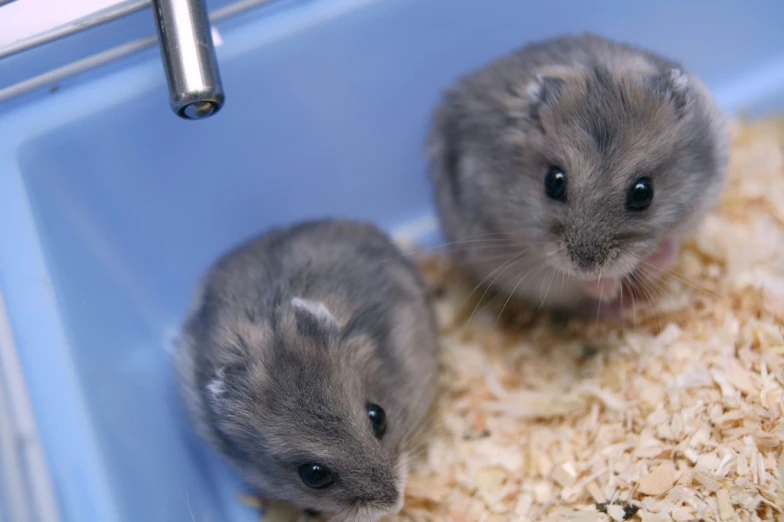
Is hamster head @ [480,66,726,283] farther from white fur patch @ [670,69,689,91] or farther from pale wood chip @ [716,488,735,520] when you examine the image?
pale wood chip @ [716,488,735,520]

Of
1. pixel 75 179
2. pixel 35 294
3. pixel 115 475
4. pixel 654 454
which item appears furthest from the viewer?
pixel 75 179

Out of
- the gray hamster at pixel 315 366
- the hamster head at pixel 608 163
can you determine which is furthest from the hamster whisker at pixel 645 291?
the gray hamster at pixel 315 366

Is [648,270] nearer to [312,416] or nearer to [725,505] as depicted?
[725,505]

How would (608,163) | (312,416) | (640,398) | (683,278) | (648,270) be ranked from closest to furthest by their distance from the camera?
(312,416), (608,163), (640,398), (648,270), (683,278)

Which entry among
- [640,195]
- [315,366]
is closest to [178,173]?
[315,366]

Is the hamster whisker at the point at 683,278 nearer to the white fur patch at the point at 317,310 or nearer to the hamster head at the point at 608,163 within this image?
the hamster head at the point at 608,163

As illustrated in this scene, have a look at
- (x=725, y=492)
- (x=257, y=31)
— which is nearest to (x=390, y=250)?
(x=257, y=31)

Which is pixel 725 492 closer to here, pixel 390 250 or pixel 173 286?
pixel 390 250
